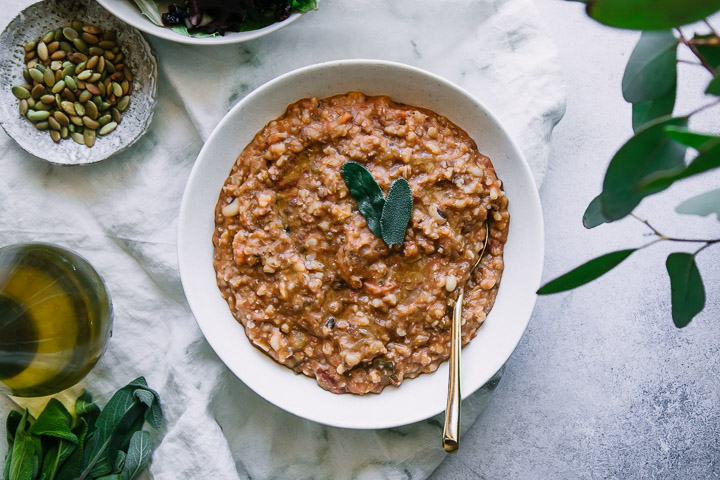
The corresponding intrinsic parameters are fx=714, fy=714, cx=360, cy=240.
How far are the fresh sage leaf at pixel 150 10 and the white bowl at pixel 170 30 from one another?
0.03m

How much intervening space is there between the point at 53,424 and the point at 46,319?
1.63 feet

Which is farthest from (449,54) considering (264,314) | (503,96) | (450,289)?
(264,314)

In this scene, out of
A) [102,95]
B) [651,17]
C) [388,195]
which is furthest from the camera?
[102,95]

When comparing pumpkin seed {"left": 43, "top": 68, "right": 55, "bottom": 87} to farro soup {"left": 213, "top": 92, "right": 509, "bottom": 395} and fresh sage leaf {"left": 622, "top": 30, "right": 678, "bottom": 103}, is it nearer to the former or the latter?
farro soup {"left": 213, "top": 92, "right": 509, "bottom": 395}

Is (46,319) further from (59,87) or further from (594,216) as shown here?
(594,216)

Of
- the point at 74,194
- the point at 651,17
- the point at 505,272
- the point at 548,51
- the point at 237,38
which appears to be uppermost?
the point at 651,17

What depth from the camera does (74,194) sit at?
328cm

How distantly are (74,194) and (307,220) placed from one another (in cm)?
119

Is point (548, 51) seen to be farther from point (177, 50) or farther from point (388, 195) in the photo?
point (177, 50)

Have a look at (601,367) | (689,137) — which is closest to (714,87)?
(689,137)

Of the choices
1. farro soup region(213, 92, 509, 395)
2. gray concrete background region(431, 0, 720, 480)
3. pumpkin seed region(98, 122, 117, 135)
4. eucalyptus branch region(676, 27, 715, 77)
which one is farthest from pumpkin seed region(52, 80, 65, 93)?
eucalyptus branch region(676, 27, 715, 77)

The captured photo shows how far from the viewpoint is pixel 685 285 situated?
7.91 feet

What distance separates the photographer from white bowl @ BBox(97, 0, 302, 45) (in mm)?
3027

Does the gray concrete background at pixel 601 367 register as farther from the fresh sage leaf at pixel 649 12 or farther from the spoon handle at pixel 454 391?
the fresh sage leaf at pixel 649 12
